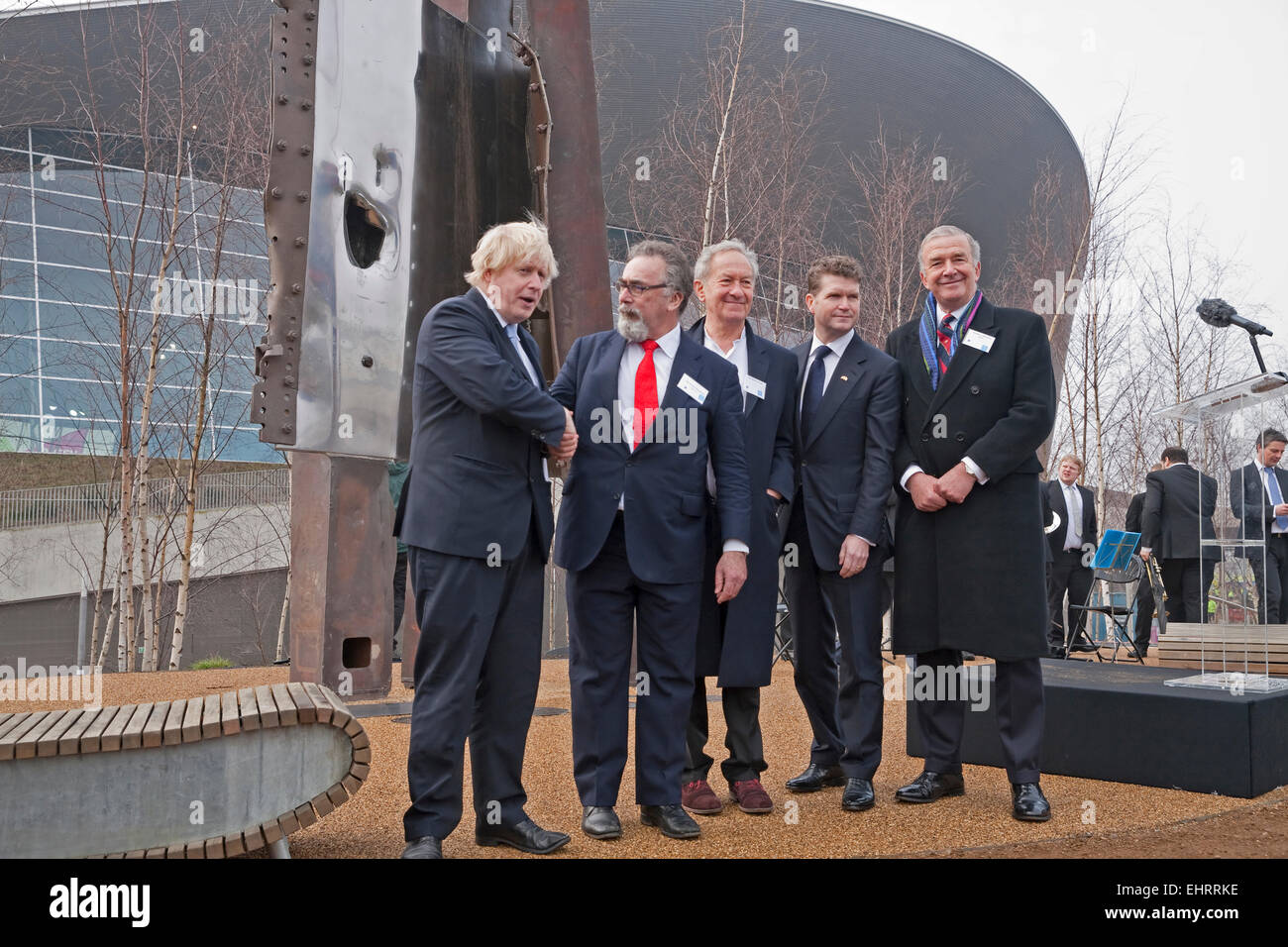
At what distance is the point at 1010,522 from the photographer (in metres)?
4.72

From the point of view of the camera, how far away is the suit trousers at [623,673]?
4156 millimetres

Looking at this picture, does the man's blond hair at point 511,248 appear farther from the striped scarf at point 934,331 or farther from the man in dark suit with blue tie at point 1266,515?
the man in dark suit with blue tie at point 1266,515

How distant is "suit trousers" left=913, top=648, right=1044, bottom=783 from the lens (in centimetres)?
456

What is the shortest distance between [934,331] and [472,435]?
2250 mm

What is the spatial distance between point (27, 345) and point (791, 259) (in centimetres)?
2227

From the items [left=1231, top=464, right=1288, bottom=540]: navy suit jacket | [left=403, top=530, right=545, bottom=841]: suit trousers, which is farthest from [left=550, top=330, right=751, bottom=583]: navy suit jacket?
[left=1231, top=464, right=1288, bottom=540]: navy suit jacket

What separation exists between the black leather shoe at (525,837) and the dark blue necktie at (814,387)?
81.9 inches

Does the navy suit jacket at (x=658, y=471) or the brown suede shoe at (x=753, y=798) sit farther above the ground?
the navy suit jacket at (x=658, y=471)

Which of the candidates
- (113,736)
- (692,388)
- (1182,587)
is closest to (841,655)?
(692,388)

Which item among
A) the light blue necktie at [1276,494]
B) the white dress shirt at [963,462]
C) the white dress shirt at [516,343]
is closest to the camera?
the white dress shirt at [516,343]

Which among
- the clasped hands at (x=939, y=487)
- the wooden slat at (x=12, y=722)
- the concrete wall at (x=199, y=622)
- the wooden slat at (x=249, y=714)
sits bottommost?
the concrete wall at (x=199, y=622)

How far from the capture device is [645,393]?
4395 millimetres

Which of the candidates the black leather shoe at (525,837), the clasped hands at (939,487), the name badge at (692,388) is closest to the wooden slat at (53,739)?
the black leather shoe at (525,837)

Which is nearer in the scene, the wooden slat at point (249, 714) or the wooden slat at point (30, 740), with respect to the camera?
the wooden slat at point (30, 740)
